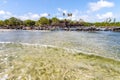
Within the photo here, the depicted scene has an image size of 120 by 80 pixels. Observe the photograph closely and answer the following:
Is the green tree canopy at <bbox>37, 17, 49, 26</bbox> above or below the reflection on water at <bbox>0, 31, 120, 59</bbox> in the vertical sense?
above

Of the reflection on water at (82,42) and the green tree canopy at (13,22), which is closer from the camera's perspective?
the reflection on water at (82,42)

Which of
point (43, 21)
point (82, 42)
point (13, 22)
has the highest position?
point (43, 21)

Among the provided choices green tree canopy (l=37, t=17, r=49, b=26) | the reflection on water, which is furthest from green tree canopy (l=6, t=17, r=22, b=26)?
the reflection on water

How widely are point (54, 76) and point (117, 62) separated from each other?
5.32 meters

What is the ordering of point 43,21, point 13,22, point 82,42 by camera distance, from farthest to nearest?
point 43,21, point 13,22, point 82,42

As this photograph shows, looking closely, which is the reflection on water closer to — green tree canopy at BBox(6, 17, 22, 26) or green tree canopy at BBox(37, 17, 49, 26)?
green tree canopy at BBox(6, 17, 22, 26)

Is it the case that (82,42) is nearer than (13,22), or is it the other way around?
(82,42)

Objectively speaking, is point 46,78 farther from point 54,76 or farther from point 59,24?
point 59,24

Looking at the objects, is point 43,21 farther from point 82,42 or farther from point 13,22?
point 82,42

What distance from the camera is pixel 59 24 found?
346 ft

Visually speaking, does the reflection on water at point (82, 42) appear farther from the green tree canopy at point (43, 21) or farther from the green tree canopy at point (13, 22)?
the green tree canopy at point (43, 21)

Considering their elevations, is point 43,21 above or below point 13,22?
above

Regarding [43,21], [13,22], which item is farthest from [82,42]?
[43,21]

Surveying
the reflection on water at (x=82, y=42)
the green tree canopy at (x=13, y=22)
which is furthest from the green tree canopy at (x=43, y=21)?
the reflection on water at (x=82, y=42)
